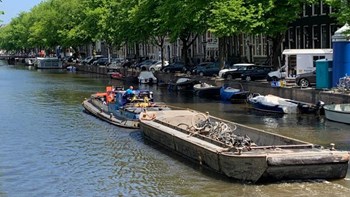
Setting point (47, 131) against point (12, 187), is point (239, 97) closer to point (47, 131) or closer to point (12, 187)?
point (47, 131)

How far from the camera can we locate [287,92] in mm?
45594

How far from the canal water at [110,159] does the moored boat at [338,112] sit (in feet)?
1.31

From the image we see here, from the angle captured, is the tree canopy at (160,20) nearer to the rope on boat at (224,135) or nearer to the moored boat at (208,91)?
the moored boat at (208,91)

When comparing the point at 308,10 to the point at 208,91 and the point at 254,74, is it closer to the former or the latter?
the point at 254,74

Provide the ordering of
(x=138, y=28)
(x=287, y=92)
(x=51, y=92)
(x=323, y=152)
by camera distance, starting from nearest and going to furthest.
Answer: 1. (x=323, y=152)
2. (x=287, y=92)
3. (x=51, y=92)
4. (x=138, y=28)

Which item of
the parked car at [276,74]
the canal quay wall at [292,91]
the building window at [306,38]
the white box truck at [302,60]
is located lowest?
the canal quay wall at [292,91]

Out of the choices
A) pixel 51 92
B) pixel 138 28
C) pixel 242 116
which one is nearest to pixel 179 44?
pixel 138 28

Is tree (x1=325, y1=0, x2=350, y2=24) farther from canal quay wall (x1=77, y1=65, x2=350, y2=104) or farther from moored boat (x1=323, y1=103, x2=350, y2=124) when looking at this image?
canal quay wall (x1=77, y1=65, x2=350, y2=104)

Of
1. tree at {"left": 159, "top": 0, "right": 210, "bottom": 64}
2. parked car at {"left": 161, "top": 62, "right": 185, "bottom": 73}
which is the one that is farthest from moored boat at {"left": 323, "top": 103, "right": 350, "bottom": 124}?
parked car at {"left": 161, "top": 62, "right": 185, "bottom": 73}

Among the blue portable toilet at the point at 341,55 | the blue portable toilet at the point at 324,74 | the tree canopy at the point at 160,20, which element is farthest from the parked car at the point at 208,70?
the blue portable toilet at the point at 341,55

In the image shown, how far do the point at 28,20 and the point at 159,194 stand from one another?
147 meters

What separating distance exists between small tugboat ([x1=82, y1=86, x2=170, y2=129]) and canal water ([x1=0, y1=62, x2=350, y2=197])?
2.44 feet

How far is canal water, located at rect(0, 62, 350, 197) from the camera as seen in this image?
21672 millimetres

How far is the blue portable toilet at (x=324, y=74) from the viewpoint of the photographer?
1671 inches
